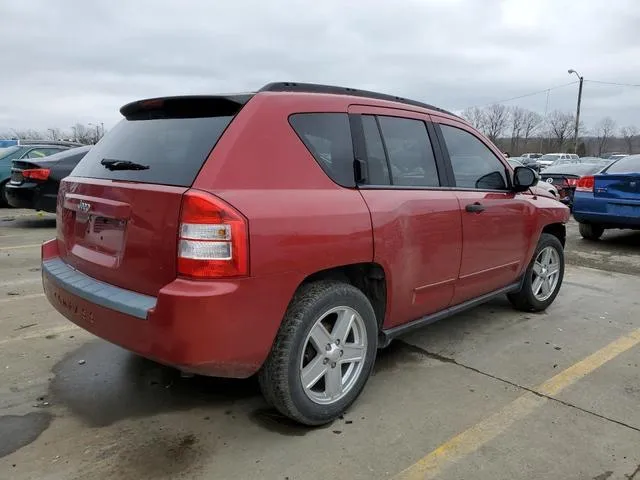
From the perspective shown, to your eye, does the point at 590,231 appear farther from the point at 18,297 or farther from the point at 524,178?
the point at 18,297

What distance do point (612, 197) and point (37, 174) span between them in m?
9.20

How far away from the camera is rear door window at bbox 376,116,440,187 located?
3.29 m

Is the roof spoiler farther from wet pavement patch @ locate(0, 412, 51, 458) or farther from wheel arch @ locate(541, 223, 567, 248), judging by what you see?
wheel arch @ locate(541, 223, 567, 248)

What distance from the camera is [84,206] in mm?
2896

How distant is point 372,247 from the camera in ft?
9.60

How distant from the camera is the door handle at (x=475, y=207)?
3667 millimetres

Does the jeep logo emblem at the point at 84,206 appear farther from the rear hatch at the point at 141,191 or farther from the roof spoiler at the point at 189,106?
the roof spoiler at the point at 189,106

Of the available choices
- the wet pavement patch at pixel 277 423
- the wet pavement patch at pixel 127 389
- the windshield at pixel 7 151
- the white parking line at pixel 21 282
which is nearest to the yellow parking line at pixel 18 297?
the white parking line at pixel 21 282

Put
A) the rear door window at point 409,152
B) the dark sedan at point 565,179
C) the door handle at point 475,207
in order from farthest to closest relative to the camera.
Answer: the dark sedan at point 565,179 < the door handle at point 475,207 < the rear door window at point 409,152

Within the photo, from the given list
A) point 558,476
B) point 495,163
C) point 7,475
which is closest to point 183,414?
point 7,475

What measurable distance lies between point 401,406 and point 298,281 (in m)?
1.10

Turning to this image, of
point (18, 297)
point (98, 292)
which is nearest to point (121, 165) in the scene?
point (98, 292)

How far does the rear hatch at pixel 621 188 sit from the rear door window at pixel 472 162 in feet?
15.2

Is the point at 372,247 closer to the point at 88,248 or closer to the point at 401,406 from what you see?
the point at 401,406
